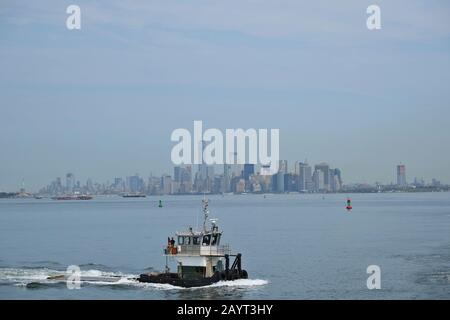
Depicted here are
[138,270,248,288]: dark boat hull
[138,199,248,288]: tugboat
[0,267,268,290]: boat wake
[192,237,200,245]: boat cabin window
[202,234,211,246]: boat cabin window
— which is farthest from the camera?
[0,267,268,290]: boat wake

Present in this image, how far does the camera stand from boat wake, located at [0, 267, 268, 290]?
59.0m

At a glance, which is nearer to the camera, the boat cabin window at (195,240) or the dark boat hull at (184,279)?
the dark boat hull at (184,279)

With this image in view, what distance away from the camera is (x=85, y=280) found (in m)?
62.7

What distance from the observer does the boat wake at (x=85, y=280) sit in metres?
59.0

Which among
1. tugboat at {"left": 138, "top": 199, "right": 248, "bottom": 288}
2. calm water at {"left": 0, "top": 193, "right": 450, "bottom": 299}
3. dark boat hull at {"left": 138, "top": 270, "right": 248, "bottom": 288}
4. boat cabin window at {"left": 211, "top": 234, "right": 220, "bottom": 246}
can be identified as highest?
boat cabin window at {"left": 211, "top": 234, "right": 220, "bottom": 246}

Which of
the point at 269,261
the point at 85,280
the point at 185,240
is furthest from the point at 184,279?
the point at 269,261

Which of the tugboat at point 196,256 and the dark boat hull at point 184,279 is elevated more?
the tugboat at point 196,256

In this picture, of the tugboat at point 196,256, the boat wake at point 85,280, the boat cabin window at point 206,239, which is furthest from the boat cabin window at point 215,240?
the boat wake at point 85,280

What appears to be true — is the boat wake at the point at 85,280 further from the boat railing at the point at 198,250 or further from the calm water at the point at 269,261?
the boat railing at the point at 198,250

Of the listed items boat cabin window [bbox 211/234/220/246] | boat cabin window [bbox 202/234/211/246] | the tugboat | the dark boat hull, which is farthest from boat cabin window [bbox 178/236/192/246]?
the dark boat hull

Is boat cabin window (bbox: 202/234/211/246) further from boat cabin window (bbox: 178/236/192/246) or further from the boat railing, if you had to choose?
boat cabin window (bbox: 178/236/192/246)

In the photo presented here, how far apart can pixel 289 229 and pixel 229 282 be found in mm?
82778

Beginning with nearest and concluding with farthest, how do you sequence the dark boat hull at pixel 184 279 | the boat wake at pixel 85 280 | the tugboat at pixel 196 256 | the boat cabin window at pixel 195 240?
1. the dark boat hull at pixel 184 279
2. the tugboat at pixel 196 256
3. the boat cabin window at pixel 195 240
4. the boat wake at pixel 85 280

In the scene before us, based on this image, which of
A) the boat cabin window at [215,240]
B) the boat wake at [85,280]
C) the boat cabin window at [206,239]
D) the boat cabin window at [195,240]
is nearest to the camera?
the boat cabin window at [195,240]
